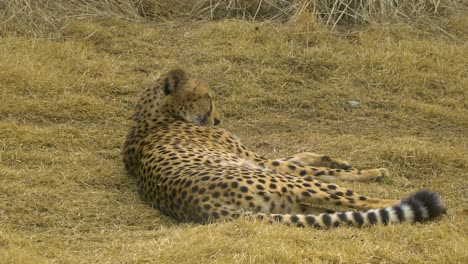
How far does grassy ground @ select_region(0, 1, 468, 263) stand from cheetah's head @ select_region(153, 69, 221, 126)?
→ 0.42 metres

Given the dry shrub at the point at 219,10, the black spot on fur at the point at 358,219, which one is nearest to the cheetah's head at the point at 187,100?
the black spot on fur at the point at 358,219

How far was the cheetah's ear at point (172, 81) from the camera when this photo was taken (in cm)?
611

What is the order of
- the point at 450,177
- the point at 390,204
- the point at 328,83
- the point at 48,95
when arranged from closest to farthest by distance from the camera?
1. the point at 390,204
2. the point at 450,177
3. the point at 48,95
4. the point at 328,83

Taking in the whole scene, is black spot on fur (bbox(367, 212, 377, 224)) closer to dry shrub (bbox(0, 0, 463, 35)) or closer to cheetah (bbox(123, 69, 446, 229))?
cheetah (bbox(123, 69, 446, 229))

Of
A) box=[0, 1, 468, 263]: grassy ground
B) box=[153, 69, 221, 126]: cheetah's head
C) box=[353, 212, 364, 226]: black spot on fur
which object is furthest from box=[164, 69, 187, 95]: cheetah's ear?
box=[353, 212, 364, 226]: black spot on fur

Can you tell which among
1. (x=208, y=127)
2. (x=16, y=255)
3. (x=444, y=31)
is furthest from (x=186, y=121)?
(x=444, y=31)

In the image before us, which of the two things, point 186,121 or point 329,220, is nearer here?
point 329,220

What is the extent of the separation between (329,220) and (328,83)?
124 inches

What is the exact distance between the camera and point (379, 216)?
4.45 metres

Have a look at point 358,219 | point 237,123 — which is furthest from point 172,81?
point 358,219

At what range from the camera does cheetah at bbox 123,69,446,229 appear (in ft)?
14.8

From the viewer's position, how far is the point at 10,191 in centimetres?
521

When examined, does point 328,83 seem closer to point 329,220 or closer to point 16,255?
point 329,220

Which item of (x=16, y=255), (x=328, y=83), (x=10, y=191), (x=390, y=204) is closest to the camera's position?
(x=16, y=255)
